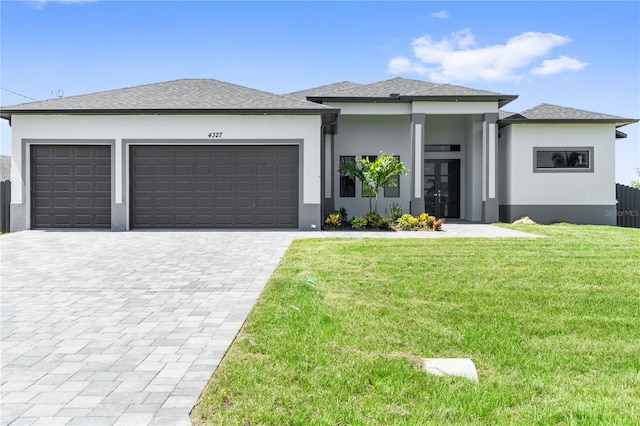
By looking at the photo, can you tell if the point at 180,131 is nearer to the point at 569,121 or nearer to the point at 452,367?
the point at 452,367

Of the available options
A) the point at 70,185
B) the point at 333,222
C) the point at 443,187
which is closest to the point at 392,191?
the point at 443,187

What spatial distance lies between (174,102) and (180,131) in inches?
42.4

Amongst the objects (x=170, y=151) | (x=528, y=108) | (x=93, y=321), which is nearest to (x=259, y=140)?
(x=170, y=151)

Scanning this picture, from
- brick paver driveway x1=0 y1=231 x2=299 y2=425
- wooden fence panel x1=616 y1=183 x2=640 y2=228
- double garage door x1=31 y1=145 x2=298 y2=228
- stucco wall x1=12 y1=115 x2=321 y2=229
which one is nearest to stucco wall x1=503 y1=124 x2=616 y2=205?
wooden fence panel x1=616 y1=183 x2=640 y2=228

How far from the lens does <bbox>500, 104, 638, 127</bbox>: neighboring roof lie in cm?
1688

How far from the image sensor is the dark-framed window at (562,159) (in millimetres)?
17250

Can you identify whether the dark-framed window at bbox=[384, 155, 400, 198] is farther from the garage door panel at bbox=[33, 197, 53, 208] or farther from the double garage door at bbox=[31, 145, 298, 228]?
the garage door panel at bbox=[33, 197, 53, 208]

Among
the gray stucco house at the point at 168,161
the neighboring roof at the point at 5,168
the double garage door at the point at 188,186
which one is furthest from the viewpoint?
the neighboring roof at the point at 5,168

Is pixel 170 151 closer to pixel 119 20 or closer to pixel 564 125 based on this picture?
pixel 119 20

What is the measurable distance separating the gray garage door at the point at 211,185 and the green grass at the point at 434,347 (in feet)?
24.0

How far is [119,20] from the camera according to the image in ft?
47.6

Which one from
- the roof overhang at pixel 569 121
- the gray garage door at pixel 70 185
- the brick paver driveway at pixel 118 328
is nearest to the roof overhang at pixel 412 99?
the roof overhang at pixel 569 121

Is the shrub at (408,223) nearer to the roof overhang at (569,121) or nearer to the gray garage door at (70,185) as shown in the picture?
the roof overhang at (569,121)

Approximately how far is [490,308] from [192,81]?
15.4 m
